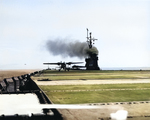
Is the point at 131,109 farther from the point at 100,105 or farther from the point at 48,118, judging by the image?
the point at 48,118

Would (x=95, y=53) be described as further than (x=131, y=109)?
Yes

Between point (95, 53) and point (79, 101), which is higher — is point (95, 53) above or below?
above

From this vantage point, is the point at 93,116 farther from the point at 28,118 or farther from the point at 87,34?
the point at 87,34

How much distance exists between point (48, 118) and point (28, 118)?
0.96 metres

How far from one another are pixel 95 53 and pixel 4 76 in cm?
7180

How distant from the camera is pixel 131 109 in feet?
43.5

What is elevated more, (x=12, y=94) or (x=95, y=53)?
(x=95, y=53)

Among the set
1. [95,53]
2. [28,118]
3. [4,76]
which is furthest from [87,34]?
[28,118]

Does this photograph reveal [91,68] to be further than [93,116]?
Yes

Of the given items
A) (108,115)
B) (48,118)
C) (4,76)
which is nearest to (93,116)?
(108,115)

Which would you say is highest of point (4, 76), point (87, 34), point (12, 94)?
point (87, 34)

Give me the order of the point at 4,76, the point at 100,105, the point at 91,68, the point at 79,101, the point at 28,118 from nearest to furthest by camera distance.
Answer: the point at 28,118 → the point at 100,105 → the point at 79,101 → the point at 4,76 → the point at 91,68

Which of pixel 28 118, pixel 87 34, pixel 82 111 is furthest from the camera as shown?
pixel 87 34

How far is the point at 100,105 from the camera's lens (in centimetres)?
1452
